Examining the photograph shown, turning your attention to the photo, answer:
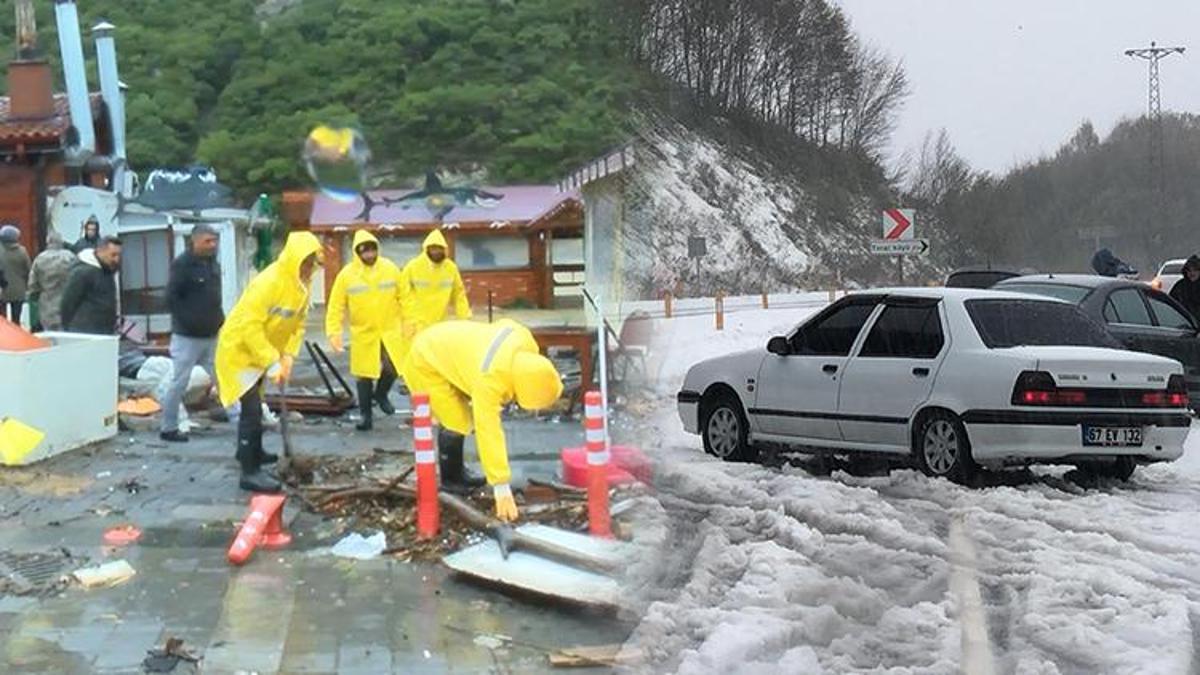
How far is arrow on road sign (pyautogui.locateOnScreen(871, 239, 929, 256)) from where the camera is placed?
5758 millimetres

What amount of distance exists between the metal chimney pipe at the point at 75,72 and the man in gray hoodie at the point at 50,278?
4.41ft

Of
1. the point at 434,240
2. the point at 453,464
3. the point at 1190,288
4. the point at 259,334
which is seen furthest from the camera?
the point at 1190,288

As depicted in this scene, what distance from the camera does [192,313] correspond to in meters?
6.92

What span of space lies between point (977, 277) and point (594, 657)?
15.3 feet

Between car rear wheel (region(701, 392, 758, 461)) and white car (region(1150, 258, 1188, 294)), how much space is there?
3747 millimetres

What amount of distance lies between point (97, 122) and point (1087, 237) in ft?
17.5

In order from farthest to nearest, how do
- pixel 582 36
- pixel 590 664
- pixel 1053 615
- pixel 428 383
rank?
1. pixel 428 383
2. pixel 1053 615
3. pixel 582 36
4. pixel 590 664

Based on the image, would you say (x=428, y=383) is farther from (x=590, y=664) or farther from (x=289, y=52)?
(x=590, y=664)

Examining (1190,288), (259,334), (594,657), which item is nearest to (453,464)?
(259,334)

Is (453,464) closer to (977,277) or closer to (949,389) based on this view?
(949,389)

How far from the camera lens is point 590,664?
11.3 ft

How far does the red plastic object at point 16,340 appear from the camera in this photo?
6.61 meters

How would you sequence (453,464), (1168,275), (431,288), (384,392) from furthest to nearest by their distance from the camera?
(1168,275), (384,392), (431,288), (453,464)

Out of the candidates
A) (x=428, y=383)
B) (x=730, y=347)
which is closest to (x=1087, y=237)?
(x=730, y=347)
